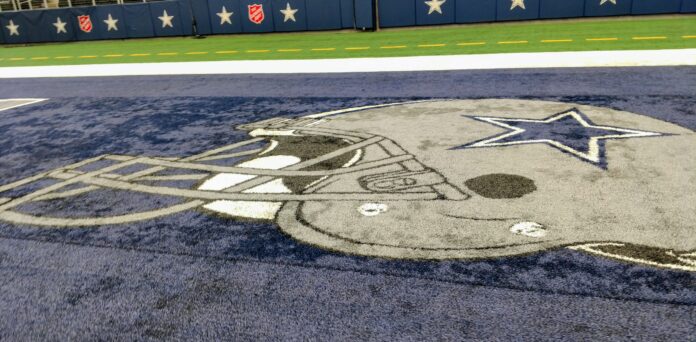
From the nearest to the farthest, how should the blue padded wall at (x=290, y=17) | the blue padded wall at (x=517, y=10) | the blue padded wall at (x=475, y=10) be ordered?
the blue padded wall at (x=517, y=10) → the blue padded wall at (x=475, y=10) → the blue padded wall at (x=290, y=17)

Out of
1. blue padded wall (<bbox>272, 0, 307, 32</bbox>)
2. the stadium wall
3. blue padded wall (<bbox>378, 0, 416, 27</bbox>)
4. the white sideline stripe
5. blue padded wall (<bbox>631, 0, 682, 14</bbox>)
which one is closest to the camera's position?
the white sideline stripe

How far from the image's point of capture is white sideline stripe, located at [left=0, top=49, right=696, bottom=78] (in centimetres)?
1022

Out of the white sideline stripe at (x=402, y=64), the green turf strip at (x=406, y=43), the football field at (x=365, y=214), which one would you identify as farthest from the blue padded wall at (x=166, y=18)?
the football field at (x=365, y=214)

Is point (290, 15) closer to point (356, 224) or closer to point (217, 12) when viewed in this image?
point (217, 12)

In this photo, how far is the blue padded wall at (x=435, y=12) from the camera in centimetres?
1739

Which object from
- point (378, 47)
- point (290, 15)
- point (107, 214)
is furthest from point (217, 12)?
point (107, 214)

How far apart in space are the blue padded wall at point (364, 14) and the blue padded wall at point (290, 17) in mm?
2038

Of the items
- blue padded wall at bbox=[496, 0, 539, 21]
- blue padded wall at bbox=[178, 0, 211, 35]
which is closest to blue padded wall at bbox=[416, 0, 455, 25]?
blue padded wall at bbox=[496, 0, 539, 21]

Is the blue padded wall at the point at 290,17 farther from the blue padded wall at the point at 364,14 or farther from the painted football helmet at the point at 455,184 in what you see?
the painted football helmet at the point at 455,184

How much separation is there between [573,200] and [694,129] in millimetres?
2835

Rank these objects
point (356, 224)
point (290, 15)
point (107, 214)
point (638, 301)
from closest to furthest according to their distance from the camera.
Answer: point (638, 301) < point (356, 224) < point (107, 214) < point (290, 15)

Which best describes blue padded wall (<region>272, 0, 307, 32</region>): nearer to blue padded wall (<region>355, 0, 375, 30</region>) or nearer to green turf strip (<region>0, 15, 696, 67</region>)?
green turf strip (<region>0, 15, 696, 67</region>)

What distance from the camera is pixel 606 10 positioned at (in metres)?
16.2

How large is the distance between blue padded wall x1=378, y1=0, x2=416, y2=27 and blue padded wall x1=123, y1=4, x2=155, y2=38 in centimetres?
986
